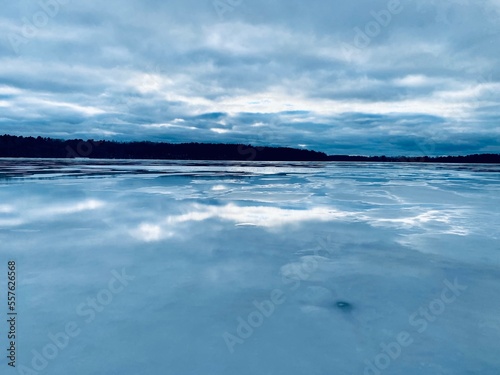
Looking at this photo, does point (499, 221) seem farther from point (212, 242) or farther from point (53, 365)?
point (53, 365)

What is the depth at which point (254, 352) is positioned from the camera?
9.02 feet

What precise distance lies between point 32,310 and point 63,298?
31cm

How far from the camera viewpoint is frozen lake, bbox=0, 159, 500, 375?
2.65 meters

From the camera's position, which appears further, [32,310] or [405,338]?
[32,310]

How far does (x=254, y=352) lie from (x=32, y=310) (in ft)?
6.79

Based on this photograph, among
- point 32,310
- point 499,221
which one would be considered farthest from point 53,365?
→ point 499,221

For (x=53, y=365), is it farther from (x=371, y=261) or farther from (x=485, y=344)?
(x=371, y=261)

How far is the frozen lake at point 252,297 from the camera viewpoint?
265 centimetres

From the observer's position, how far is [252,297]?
3.72m

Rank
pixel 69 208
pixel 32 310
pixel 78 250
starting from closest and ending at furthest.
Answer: pixel 32 310 → pixel 78 250 → pixel 69 208

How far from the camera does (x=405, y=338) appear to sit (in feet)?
9.68

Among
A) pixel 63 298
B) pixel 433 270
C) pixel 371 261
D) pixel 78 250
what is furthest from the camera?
pixel 78 250

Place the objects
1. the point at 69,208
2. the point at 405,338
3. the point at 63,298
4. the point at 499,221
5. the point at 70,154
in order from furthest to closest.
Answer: the point at 70,154
the point at 69,208
the point at 499,221
the point at 63,298
the point at 405,338

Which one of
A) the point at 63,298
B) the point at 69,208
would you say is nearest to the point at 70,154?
the point at 69,208
